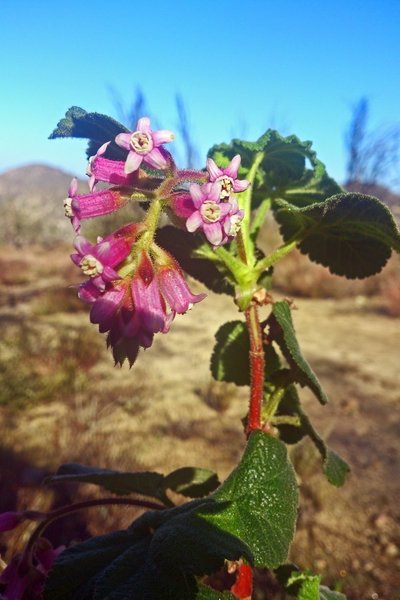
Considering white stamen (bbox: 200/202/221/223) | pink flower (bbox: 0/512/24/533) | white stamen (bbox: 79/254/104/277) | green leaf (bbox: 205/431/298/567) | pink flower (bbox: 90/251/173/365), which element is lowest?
pink flower (bbox: 0/512/24/533)

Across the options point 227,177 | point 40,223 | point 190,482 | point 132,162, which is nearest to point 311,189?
point 227,177

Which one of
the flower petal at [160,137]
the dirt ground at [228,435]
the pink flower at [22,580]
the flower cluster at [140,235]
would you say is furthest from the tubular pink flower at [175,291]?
the dirt ground at [228,435]

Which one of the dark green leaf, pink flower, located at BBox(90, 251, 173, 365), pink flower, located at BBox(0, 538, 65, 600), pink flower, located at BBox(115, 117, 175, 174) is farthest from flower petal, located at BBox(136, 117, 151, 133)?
pink flower, located at BBox(0, 538, 65, 600)

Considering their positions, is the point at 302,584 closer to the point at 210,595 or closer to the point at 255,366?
the point at 210,595

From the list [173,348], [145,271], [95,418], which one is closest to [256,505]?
[145,271]

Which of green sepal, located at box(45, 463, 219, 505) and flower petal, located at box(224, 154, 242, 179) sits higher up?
flower petal, located at box(224, 154, 242, 179)

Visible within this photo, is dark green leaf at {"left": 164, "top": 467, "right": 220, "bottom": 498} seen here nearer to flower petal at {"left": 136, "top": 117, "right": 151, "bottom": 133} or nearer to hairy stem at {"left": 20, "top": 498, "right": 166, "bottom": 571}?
hairy stem at {"left": 20, "top": 498, "right": 166, "bottom": 571}
